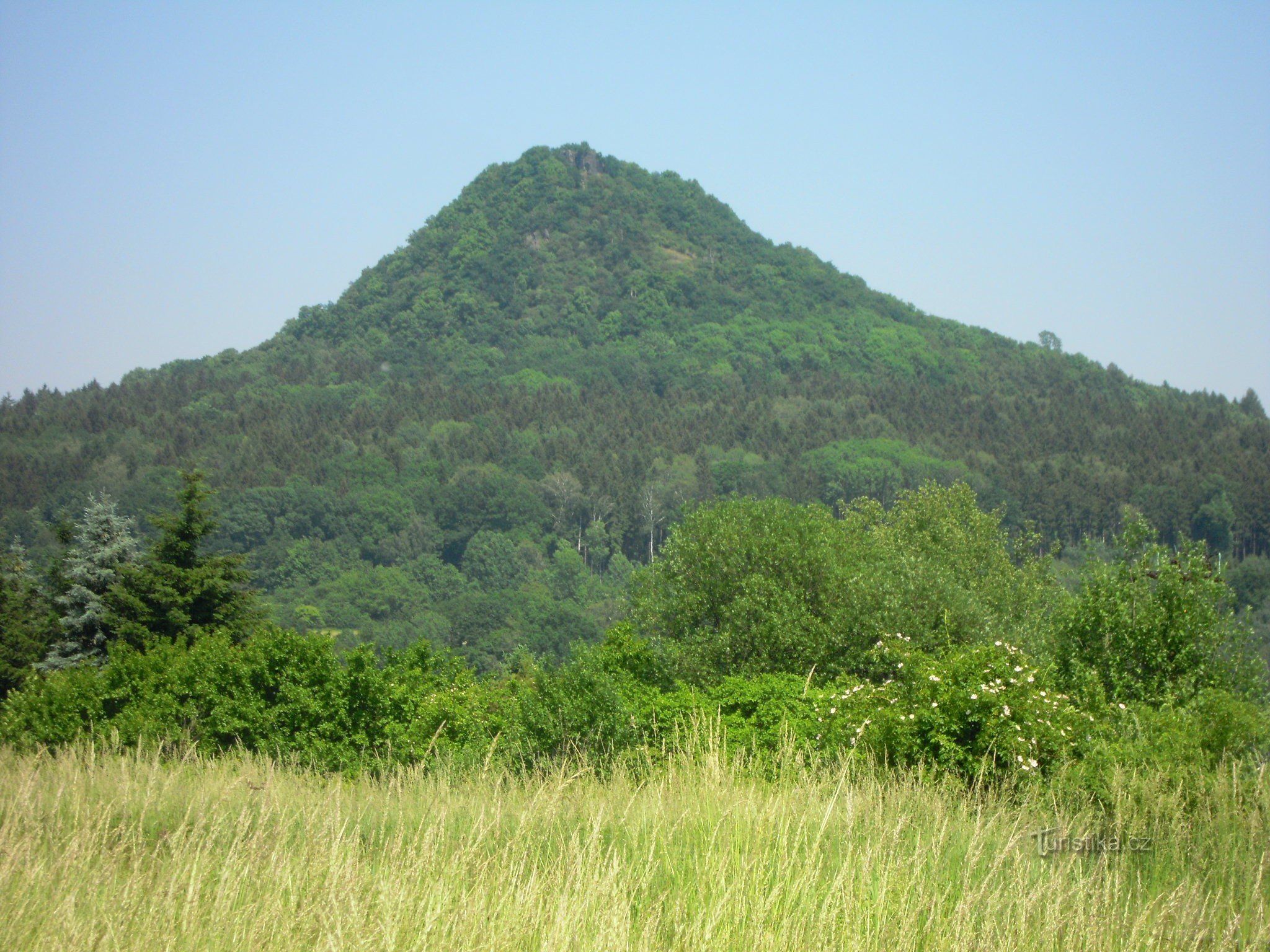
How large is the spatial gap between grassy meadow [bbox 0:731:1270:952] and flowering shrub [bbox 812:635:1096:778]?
4.49 meters

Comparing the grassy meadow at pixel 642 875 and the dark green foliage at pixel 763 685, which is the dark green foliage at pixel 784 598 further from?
the grassy meadow at pixel 642 875

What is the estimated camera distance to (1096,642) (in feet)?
50.6

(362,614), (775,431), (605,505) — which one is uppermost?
(775,431)

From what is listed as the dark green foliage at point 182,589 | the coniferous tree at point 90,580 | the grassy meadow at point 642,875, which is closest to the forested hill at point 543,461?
the coniferous tree at point 90,580

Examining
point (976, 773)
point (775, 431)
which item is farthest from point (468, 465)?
point (976, 773)

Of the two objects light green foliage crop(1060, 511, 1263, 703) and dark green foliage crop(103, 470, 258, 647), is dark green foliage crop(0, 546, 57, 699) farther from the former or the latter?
light green foliage crop(1060, 511, 1263, 703)

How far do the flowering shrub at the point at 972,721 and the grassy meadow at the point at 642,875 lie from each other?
4.49 metres

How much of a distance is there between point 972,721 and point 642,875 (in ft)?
24.7

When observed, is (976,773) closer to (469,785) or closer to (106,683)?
(469,785)

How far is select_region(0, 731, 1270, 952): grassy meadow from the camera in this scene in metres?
3.75

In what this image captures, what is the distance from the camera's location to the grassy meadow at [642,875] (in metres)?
3.75

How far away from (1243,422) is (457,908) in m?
156

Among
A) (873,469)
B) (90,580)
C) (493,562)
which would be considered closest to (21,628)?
(90,580)

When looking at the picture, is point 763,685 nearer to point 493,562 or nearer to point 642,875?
point 642,875
